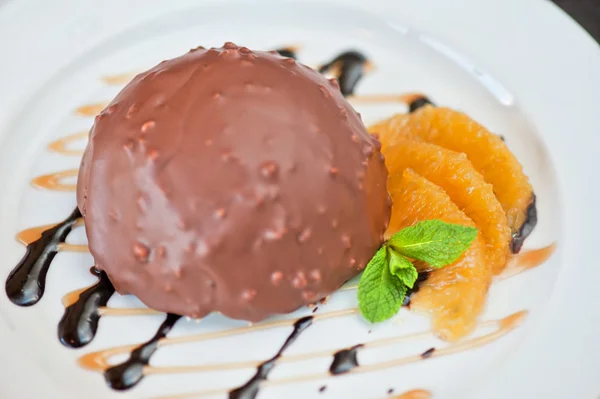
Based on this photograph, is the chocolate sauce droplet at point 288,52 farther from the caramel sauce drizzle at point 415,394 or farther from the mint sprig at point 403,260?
the caramel sauce drizzle at point 415,394

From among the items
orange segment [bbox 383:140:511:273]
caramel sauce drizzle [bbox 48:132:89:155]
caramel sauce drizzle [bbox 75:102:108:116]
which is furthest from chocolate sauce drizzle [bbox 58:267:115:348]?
orange segment [bbox 383:140:511:273]

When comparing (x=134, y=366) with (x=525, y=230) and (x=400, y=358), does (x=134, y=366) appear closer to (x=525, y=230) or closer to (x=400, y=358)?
(x=400, y=358)

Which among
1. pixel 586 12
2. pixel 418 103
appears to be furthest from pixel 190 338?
pixel 586 12

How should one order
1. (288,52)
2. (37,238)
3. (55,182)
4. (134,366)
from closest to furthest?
(134,366) → (37,238) → (55,182) → (288,52)

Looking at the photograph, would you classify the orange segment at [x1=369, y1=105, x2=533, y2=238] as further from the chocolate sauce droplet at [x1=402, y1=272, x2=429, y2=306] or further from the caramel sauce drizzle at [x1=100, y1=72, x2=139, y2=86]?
the caramel sauce drizzle at [x1=100, y1=72, x2=139, y2=86]

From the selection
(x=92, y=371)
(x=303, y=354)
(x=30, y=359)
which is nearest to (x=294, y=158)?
(x=303, y=354)

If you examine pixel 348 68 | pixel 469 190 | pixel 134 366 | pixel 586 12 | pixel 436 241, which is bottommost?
pixel 134 366

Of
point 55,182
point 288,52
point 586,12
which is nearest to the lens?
point 55,182

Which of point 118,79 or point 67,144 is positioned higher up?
point 118,79
